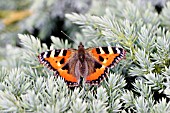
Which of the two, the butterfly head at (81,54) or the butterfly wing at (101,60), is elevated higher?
the butterfly head at (81,54)

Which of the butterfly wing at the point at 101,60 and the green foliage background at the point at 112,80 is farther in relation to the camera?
the butterfly wing at the point at 101,60

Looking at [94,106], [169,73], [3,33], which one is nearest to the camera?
[94,106]

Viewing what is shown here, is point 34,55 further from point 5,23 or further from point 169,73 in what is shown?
point 5,23

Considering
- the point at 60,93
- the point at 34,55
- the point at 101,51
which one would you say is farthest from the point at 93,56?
the point at 60,93

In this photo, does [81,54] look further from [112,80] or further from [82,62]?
[112,80]

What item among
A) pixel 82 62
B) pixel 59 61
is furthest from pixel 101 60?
pixel 59 61
